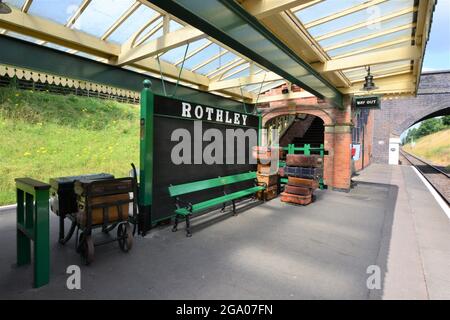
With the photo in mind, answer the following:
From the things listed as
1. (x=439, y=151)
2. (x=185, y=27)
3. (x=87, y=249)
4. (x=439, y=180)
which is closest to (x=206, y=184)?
(x=87, y=249)

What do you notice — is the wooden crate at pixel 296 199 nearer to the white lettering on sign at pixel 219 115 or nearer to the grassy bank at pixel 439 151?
the white lettering on sign at pixel 219 115

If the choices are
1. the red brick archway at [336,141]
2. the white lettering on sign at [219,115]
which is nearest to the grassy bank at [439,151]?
the red brick archway at [336,141]

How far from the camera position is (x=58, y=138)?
1055 centimetres

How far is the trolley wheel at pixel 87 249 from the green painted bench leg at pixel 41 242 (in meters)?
0.47

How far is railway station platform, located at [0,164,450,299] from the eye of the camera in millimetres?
2645

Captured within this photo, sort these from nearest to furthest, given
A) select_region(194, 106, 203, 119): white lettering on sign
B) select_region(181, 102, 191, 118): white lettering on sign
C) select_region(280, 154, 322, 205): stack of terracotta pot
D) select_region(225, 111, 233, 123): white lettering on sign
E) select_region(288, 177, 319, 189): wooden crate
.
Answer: select_region(181, 102, 191, 118): white lettering on sign
select_region(194, 106, 203, 119): white lettering on sign
select_region(225, 111, 233, 123): white lettering on sign
select_region(280, 154, 322, 205): stack of terracotta pot
select_region(288, 177, 319, 189): wooden crate

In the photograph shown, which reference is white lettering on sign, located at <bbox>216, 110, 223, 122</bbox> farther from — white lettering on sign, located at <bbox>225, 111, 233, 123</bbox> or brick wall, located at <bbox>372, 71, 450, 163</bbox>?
brick wall, located at <bbox>372, 71, 450, 163</bbox>

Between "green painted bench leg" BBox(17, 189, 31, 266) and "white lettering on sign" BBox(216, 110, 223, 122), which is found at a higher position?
"white lettering on sign" BBox(216, 110, 223, 122)

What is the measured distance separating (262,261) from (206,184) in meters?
2.40

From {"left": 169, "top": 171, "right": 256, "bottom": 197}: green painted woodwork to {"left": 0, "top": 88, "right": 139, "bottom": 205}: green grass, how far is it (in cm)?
488

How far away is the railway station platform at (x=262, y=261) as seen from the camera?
2645 mm

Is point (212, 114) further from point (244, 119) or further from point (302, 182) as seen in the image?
point (302, 182)

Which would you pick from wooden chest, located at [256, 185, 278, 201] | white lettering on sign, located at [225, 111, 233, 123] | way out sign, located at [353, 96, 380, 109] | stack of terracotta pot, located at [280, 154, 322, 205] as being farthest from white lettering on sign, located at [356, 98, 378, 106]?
white lettering on sign, located at [225, 111, 233, 123]
